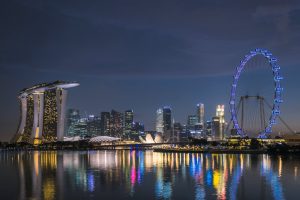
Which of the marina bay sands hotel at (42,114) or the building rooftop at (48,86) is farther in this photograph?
the marina bay sands hotel at (42,114)

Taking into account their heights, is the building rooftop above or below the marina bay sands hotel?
above

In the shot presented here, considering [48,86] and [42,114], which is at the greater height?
[48,86]

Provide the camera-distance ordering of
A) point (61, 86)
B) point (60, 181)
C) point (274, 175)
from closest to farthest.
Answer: point (60, 181) < point (274, 175) < point (61, 86)

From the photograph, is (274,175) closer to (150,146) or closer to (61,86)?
(61,86)

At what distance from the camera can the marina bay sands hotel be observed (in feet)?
558

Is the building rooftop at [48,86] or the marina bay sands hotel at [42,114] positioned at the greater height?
the building rooftop at [48,86]

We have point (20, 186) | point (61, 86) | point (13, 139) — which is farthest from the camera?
point (13, 139)

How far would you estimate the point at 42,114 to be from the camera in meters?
184

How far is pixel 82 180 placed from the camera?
3662cm

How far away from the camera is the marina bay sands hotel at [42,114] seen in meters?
170

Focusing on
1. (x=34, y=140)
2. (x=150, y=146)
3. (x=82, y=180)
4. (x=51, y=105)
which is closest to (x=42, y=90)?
Result: (x=51, y=105)

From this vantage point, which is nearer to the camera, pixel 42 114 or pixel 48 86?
pixel 48 86

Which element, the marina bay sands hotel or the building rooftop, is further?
the marina bay sands hotel

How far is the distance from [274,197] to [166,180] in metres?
11.0
